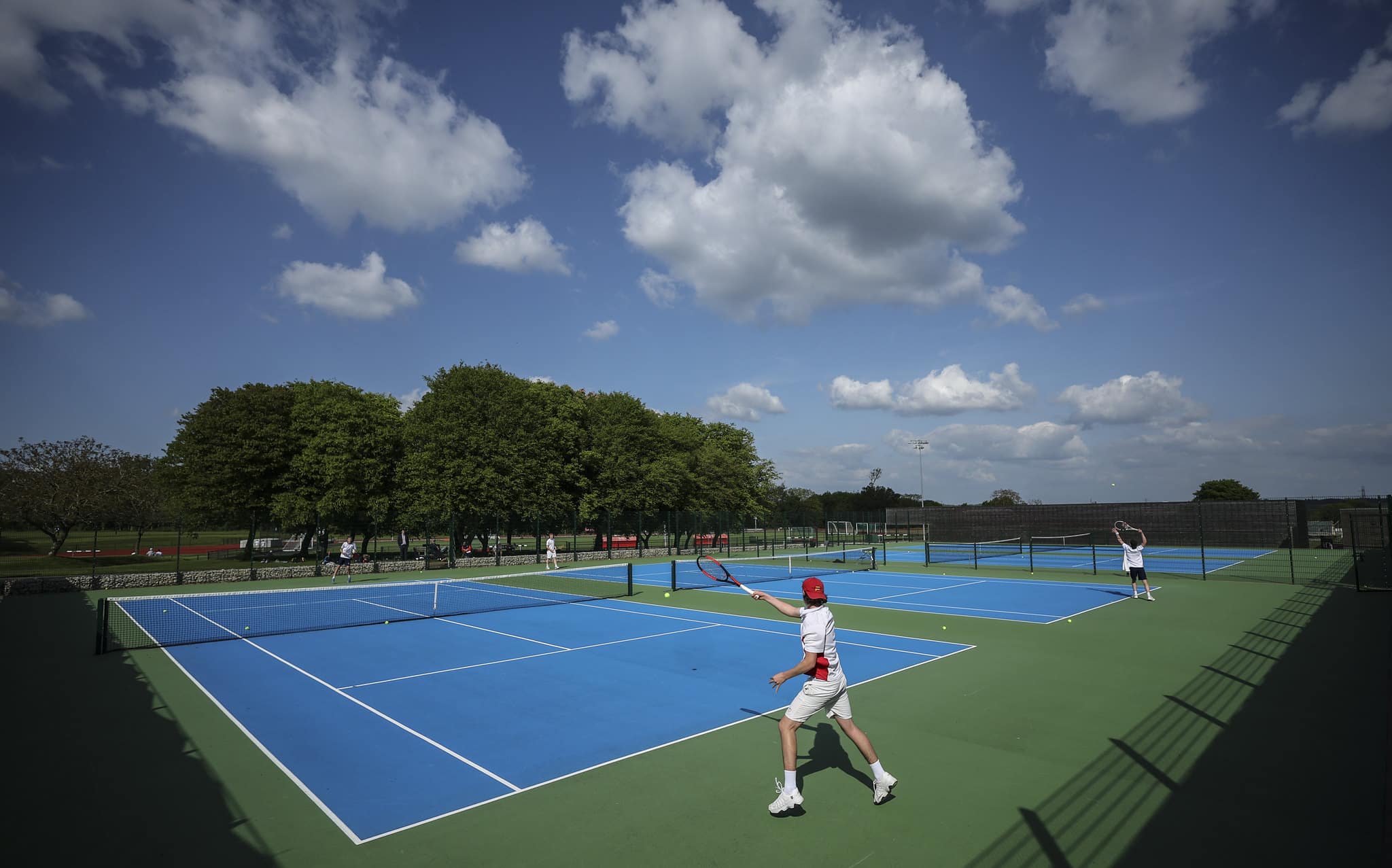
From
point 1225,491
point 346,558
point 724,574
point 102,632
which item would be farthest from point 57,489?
point 1225,491

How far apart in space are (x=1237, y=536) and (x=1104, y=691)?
47.2 metres

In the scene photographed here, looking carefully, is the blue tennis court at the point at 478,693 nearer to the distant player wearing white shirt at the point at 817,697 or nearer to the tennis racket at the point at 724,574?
the tennis racket at the point at 724,574

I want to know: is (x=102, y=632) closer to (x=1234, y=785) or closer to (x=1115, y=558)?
(x=1234, y=785)

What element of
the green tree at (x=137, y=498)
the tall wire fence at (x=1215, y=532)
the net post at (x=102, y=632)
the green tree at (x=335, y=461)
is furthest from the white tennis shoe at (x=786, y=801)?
the green tree at (x=137, y=498)

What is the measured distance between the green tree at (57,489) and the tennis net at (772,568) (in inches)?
1050

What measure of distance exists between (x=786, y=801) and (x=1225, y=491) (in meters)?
106

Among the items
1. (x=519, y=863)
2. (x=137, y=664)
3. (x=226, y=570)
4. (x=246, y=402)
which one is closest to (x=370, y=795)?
(x=519, y=863)

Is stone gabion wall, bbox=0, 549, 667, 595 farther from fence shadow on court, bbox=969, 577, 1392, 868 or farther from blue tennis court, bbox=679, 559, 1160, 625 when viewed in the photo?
fence shadow on court, bbox=969, 577, 1392, 868

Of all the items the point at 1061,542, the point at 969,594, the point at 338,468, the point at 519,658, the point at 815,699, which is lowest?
the point at 1061,542

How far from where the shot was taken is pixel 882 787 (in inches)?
232

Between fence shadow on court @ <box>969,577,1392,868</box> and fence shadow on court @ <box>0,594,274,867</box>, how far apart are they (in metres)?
6.18

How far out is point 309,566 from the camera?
3153 cm

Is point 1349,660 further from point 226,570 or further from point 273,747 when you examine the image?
point 226,570

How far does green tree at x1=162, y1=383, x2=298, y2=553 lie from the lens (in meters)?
35.9
